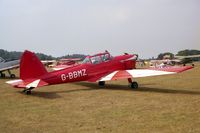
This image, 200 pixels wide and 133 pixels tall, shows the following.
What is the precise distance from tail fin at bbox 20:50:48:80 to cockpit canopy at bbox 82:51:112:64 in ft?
9.50

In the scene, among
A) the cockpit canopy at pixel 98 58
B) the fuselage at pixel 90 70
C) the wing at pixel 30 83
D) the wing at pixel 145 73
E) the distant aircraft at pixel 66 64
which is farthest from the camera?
the distant aircraft at pixel 66 64

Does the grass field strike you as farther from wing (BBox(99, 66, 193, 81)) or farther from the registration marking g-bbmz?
the registration marking g-bbmz

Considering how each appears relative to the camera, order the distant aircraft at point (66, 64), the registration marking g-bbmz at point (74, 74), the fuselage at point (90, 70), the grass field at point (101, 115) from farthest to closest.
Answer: the distant aircraft at point (66, 64) → the registration marking g-bbmz at point (74, 74) → the fuselage at point (90, 70) → the grass field at point (101, 115)

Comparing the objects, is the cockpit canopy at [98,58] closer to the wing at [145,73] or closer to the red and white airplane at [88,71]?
the red and white airplane at [88,71]

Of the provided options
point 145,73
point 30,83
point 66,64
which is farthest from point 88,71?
point 66,64

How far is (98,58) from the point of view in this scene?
1617cm

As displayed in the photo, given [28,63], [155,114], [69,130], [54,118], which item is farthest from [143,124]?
[28,63]

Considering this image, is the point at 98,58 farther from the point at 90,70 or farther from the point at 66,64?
the point at 66,64

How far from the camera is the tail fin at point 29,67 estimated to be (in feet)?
43.4

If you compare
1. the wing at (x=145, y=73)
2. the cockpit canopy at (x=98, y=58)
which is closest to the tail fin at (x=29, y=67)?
the cockpit canopy at (x=98, y=58)

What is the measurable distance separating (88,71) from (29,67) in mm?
3148

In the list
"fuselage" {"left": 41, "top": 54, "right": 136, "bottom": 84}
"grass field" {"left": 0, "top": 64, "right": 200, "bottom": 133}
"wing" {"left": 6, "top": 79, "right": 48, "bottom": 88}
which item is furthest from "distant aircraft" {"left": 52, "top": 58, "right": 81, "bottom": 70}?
"grass field" {"left": 0, "top": 64, "right": 200, "bottom": 133}

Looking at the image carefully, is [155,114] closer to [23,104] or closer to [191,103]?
[191,103]

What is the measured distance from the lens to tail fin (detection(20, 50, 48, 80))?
1322 cm
